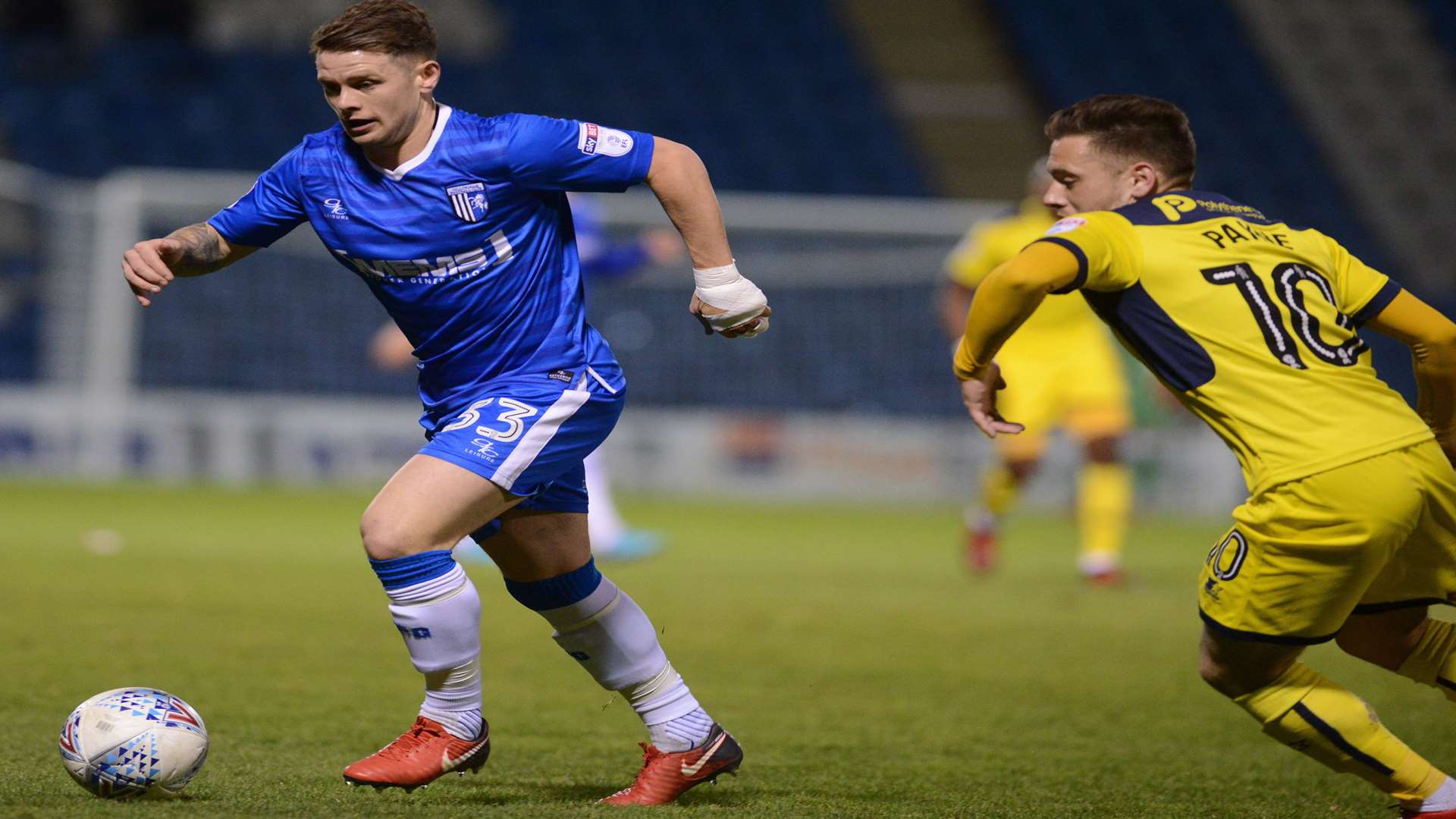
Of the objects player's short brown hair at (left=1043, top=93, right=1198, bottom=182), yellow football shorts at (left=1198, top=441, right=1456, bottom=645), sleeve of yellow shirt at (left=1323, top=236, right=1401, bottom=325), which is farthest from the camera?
player's short brown hair at (left=1043, top=93, right=1198, bottom=182)

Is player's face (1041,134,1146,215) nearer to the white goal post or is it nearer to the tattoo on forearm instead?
the tattoo on forearm

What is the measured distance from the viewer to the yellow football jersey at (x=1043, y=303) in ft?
27.7

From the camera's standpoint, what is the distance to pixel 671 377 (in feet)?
56.1

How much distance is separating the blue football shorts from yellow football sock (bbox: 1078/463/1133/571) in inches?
206

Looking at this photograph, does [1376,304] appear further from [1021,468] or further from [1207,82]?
[1207,82]

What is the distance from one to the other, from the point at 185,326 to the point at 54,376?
128 centimetres

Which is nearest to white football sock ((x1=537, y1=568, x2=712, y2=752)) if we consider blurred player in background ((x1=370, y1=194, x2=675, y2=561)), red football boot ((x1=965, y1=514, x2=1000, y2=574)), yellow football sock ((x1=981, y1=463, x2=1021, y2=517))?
blurred player in background ((x1=370, y1=194, x2=675, y2=561))

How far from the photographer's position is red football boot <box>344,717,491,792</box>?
3.26m

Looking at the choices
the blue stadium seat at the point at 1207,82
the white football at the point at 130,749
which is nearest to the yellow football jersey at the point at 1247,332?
the white football at the point at 130,749

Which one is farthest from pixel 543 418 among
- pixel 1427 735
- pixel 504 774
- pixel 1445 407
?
pixel 1427 735

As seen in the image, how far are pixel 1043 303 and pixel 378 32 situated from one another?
220 inches

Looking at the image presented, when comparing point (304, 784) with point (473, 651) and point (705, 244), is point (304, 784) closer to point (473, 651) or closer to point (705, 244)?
point (473, 651)

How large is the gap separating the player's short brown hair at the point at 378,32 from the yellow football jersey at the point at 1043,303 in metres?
5.31

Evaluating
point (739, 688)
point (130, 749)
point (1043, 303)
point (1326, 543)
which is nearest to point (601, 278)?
point (1043, 303)
